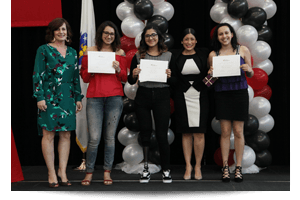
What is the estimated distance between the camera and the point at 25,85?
13.8 feet

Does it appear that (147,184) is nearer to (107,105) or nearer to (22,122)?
(107,105)

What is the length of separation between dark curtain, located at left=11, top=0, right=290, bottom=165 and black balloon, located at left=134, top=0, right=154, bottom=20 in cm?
80

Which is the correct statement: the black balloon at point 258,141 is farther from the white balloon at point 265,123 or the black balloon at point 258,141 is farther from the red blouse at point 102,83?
the red blouse at point 102,83

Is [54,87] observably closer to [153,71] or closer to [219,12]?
[153,71]

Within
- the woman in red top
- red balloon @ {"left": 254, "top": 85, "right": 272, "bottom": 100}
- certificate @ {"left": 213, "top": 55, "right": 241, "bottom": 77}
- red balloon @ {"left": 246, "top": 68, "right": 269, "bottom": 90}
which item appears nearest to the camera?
the woman in red top

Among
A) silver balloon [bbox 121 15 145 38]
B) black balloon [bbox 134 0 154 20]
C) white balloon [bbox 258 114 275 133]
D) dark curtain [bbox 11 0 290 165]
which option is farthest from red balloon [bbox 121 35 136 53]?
white balloon [bbox 258 114 275 133]

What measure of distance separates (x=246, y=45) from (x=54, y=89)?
85.1 inches

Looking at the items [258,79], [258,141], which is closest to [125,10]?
[258,79]

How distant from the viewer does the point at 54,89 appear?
2.61 meters

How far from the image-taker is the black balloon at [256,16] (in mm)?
3285

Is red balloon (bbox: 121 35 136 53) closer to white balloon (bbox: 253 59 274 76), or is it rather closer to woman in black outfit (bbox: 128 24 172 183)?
woman in black outfit (bbox: 128 24 172 183)

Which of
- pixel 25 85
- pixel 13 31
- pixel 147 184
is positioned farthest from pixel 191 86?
pixel 13 31

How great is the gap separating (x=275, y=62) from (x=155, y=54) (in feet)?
6.59

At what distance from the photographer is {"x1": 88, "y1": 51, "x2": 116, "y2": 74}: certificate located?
2.62m
